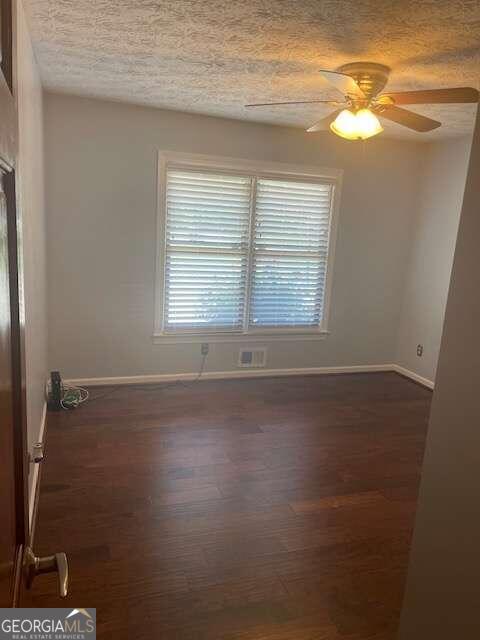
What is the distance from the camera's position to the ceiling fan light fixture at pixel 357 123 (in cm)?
259

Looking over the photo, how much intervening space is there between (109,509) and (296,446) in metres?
1.41

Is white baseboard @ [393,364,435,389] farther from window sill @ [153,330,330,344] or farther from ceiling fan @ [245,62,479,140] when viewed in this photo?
ceiling fan @ [245,62,479,140]

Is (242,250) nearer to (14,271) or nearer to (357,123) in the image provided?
(357,123)

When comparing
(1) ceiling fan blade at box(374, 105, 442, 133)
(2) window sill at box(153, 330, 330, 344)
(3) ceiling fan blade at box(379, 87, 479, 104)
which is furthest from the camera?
(2) window sill at box(153, 330, 330, 344)

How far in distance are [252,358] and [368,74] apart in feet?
9.35

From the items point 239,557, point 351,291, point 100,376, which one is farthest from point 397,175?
point 239,557

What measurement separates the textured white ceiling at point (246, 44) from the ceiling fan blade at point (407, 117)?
0.73 ft

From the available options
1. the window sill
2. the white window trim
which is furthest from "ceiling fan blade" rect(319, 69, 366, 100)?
the window sill

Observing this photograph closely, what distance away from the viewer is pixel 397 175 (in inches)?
190

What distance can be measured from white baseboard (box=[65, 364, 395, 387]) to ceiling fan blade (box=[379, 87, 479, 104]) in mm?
2919

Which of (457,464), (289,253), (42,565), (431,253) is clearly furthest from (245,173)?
(42,565)

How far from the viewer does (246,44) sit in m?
2.45

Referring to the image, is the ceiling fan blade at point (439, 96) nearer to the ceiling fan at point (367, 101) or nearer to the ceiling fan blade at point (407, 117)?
the ceiling fan at point (367, 101)

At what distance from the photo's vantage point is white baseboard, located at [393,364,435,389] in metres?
4.78
